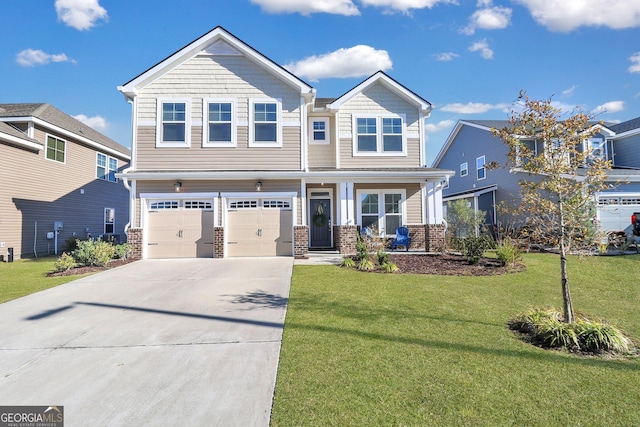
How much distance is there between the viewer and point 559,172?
457cm

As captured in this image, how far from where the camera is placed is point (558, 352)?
3869mm

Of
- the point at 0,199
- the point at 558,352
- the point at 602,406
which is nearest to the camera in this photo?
the point at 602,406

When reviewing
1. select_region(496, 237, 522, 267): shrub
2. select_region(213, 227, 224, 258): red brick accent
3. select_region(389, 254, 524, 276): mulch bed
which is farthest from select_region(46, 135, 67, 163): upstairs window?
select_region(496, 237, 522, 267): shrub

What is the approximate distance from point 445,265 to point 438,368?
7.02 meters

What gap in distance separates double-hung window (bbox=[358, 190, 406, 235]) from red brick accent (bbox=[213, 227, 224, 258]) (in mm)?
5622

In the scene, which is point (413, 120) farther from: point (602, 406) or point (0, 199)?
point (0, 199)

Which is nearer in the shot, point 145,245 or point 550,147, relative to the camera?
point 550,147

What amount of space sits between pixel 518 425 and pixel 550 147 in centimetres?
390

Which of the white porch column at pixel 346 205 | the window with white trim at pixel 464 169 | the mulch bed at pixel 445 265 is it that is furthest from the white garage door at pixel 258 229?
the window with white trim at pixel 464 169

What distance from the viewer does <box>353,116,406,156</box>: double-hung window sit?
13.8 m

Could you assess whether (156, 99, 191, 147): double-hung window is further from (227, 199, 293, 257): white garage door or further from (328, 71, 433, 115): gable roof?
(328, 71, 433, 115): gable roof

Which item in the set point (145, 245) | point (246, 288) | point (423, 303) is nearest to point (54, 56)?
point (145, 245)

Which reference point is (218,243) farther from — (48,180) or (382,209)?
(48,180)

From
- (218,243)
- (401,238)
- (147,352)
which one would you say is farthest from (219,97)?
(147,352)
